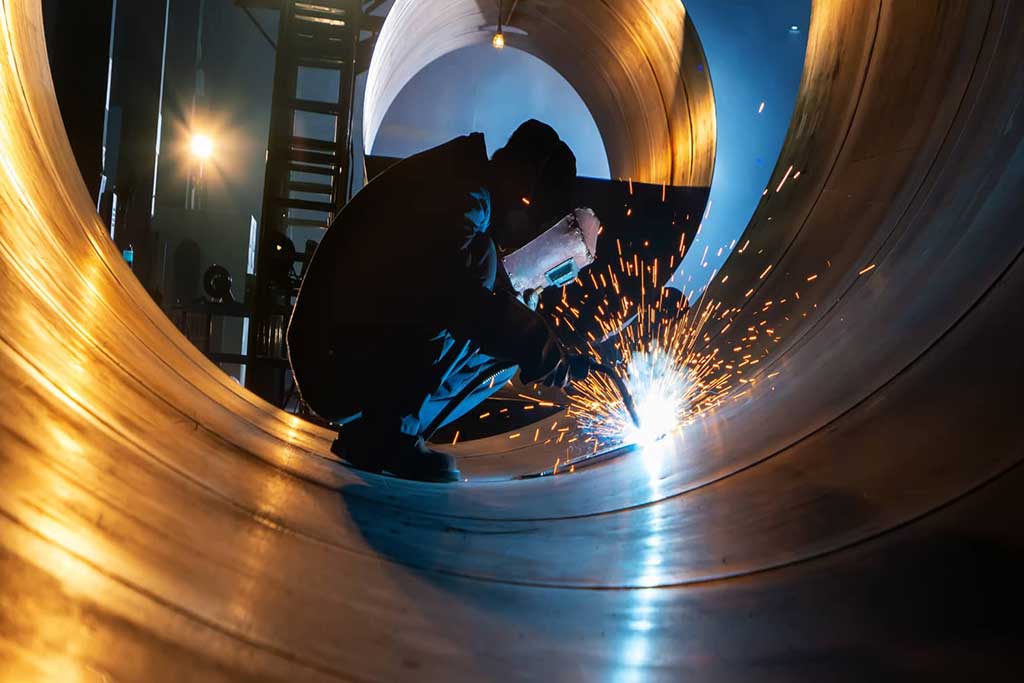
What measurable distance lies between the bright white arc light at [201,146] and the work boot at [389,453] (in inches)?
266

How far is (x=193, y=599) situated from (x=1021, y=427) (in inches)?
66.5

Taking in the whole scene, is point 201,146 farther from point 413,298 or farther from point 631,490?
point 631,490

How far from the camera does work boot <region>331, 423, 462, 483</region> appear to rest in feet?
9.83

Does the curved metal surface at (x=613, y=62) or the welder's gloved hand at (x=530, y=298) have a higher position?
the curved metal surface at (x=613, y=62)

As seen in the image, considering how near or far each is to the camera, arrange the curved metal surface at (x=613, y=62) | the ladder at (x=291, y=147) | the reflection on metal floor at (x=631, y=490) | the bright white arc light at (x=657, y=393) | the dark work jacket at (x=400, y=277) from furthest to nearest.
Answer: the ladder at (x=291, y=147) < the curved metal surface at (x=613, y=62) < the bright white arc light at (x=657, y=393) < the dark work jacket at (x=400, y=277) < the reflection on metal floor at (x=631, y=490)

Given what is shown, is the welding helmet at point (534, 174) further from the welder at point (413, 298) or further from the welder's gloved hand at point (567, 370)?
the welder's gloved hand at point (567, 370)

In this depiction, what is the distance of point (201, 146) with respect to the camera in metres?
8.86

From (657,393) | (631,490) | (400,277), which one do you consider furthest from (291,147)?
(631,490)

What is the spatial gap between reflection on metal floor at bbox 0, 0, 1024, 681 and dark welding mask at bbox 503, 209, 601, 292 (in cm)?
124

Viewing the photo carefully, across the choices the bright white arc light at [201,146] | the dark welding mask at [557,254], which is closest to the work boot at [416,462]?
the dark welding mask at [557,254]

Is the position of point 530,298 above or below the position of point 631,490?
above

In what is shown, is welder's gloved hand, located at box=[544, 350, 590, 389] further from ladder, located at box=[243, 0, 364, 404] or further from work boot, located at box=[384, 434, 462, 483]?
ladder, located at box=[243, 0, 364, 404]

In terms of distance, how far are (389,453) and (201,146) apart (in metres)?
6.95

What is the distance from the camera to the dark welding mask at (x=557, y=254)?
4791 mm
